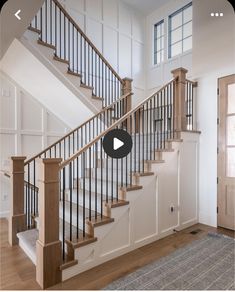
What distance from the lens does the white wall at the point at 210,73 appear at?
3.62 m

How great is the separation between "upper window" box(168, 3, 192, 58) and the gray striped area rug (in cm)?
507

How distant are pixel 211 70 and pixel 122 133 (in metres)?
2.14

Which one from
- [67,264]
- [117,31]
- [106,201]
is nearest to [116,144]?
[106,201]

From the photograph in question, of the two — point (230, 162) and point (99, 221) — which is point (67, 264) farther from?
point (230, 162)

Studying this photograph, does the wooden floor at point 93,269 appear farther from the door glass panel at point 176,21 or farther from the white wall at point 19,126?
the door glass panel at point 176,21

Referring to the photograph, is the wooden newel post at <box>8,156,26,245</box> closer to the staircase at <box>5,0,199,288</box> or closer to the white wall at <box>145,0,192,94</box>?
the staircase at <box>5,0,199,288</box>

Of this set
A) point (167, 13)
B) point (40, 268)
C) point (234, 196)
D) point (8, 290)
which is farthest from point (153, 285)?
point (167, 13)

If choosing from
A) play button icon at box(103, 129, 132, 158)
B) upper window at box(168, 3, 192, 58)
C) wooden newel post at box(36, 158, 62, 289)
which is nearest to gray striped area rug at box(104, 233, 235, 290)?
wooden newel post at box(36, 158, 62, 289)

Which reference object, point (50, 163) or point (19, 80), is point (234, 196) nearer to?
point (50, 163)

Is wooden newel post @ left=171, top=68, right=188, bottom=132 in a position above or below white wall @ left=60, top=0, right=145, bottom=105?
below

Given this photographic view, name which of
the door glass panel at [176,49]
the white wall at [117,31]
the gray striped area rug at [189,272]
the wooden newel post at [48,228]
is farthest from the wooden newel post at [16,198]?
the door glass panel at [176,49]

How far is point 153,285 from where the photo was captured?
6.88 feet

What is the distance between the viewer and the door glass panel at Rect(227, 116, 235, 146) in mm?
3471

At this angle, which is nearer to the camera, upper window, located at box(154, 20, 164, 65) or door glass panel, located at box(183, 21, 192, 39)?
door glass panel, located at box(183, 21, 192, 39)
